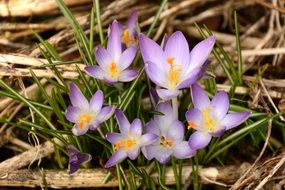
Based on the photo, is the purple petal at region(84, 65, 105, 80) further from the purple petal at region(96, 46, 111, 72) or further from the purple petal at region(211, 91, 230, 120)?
the purple petal at region(211, 91, 230, 120)

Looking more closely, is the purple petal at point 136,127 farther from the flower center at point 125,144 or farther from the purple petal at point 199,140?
the purple petal at point 199,140

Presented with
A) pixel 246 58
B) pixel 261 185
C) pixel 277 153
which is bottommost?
pixel 261 185

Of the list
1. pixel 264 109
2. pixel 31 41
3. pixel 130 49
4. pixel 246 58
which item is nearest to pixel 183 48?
pixel 130 49

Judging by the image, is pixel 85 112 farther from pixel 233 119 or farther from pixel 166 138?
pixel 233 119

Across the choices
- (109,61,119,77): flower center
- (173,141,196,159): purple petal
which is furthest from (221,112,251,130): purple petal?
(109,61,119,77): flower center

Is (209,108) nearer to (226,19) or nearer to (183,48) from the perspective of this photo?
(183,48)

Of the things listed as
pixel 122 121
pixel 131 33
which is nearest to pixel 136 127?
pixel 122 121

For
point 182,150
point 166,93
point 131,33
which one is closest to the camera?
point 166,93
